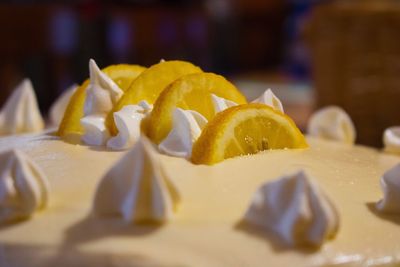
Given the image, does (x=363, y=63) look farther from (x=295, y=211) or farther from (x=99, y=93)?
(x=295, y=211)

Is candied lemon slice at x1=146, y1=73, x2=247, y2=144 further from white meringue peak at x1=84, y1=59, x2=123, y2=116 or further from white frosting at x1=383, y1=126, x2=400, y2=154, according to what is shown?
white frosting at x1=383, y1=126, x2=400, y2=154

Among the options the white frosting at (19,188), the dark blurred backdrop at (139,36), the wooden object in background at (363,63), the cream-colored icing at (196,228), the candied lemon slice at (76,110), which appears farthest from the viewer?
the dark blurred backdrop at (139,36)

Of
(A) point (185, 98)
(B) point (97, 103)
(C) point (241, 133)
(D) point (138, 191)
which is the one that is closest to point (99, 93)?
(B) point (97, 103)

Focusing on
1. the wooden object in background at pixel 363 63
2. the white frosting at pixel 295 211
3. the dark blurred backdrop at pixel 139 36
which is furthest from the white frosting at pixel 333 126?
the dark blurred backdrop at pixel 139 36

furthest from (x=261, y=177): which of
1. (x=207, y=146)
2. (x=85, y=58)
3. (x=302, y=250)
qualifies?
(x=85, y=58)

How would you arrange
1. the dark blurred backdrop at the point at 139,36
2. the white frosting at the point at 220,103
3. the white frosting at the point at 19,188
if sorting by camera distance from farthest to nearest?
1. the dark blurred backdrop at the point at 139,36
2. the white frosting at the point at 220,103
3. the white frosting at the point at 19,188

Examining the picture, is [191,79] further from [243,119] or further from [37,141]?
[37,141]

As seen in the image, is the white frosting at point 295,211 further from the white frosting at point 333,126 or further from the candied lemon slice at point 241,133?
the white frosting at point 333,126
